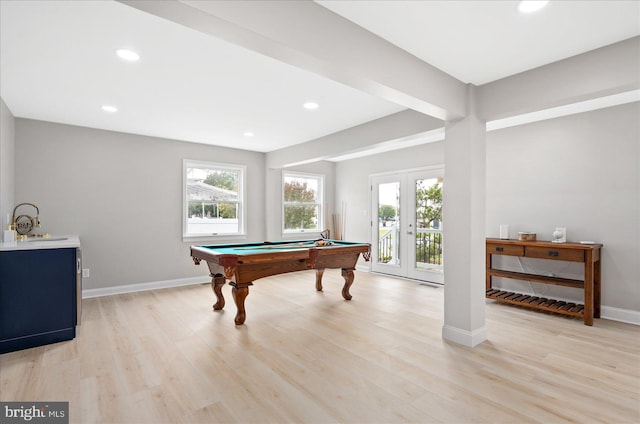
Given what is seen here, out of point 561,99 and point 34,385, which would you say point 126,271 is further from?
point 561,99

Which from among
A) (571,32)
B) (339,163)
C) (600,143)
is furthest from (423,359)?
(339,163)

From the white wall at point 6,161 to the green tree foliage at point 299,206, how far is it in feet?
13.6

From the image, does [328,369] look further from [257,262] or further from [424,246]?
[424,246]

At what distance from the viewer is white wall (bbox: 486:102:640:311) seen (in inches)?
144

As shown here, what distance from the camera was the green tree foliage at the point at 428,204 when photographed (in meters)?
5.62

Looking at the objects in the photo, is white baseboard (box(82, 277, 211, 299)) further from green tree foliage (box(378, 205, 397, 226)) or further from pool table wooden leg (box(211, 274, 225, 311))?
green tree foliage (box(378, 205, 397, 226))

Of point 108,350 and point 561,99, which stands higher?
point 561,99

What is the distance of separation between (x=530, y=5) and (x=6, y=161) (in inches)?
204

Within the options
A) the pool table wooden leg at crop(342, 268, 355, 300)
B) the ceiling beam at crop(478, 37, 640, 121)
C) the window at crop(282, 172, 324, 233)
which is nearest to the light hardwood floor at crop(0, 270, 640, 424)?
the pool table wooden leg at crop(342, 268, 355, 300)

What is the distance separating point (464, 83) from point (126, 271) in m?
5.10

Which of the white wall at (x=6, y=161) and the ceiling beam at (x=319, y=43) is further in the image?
the white wall at (x=6, y=161)

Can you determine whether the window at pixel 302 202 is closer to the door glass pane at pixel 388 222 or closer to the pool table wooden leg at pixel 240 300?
the door glass pane at pixel 388 222

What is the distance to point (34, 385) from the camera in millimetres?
2303

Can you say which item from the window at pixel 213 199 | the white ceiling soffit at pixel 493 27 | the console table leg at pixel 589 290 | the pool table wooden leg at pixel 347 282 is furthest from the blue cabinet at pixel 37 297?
the console table leg at pixel 589 290
